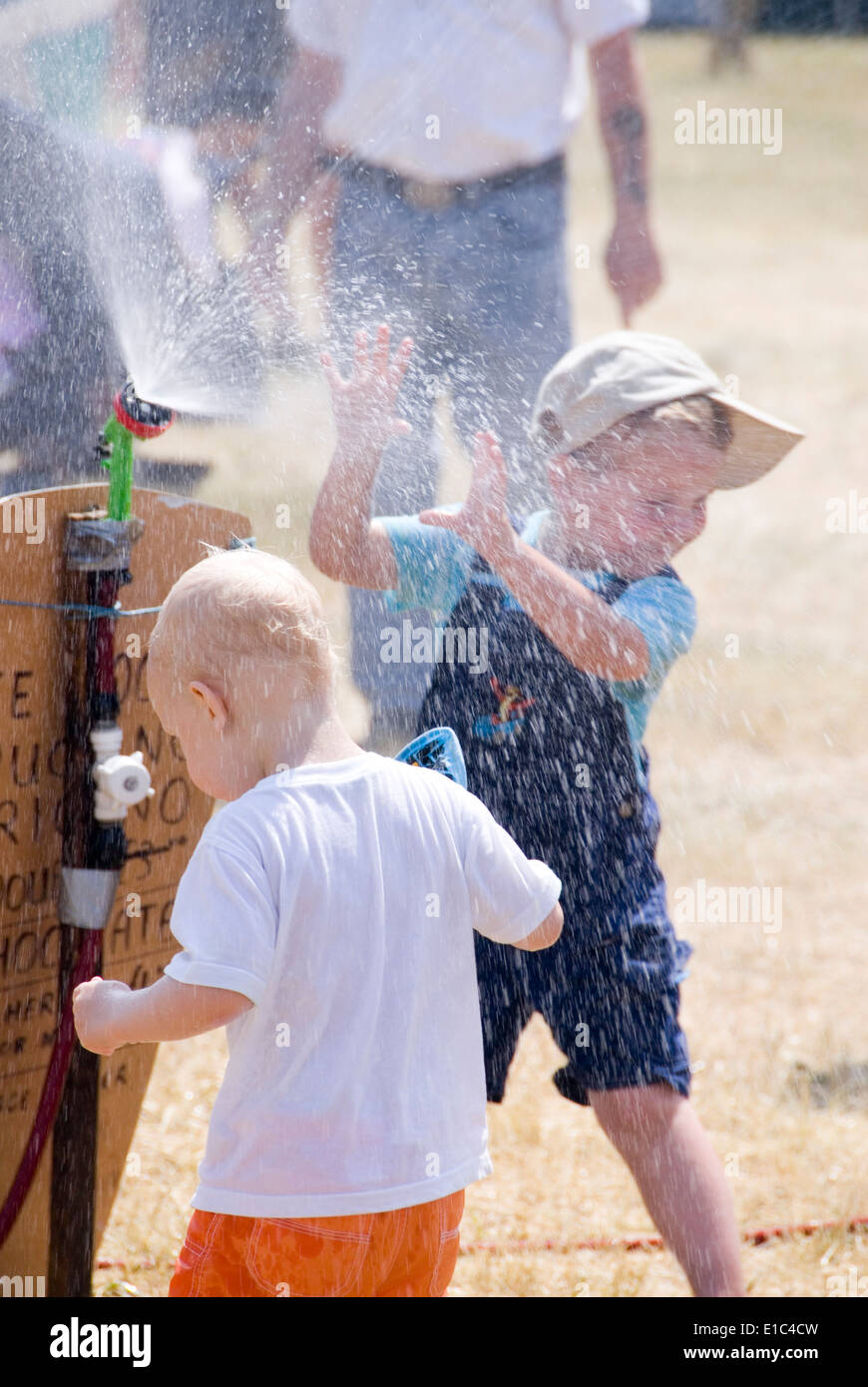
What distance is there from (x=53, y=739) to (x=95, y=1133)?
58cm

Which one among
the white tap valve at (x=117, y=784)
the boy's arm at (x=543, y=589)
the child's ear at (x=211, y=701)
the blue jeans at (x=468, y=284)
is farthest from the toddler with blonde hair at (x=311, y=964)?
the blue jeans at (x=468, y=284)

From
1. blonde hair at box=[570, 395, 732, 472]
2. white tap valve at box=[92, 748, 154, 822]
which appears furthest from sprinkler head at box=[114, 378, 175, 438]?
blonde hair at box=[570, 395, 732, 472]

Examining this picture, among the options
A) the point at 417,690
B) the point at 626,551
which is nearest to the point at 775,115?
the point at 417,690

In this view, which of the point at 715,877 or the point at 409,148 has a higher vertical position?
the point at 409,148

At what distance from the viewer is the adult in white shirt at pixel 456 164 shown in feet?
11.6

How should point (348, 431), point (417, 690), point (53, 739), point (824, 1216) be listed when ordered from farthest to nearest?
point (417, 690) < point (824, 1216) < point (348, 431) < point (53, 739)

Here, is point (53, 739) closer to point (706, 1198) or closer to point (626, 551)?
point (626, 551)

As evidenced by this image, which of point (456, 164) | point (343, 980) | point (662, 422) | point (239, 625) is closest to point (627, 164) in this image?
point (456, 164)

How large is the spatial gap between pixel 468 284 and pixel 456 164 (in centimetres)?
30

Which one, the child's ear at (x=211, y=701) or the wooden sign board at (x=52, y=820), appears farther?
the wooden sign board at (x=52, y=820)

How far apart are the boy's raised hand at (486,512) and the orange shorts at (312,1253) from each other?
2.93ft

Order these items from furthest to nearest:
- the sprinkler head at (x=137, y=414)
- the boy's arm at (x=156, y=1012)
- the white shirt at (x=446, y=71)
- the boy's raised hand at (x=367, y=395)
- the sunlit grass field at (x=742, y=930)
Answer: the white shirt at (x=446, y=71)
the sunlit grass field at (x=742, y=930)
the boy's raised hand at (x=367, y=395)
the sprinkler head at (x=137, y=414)
the boy's arm at (x=156, y=1012)

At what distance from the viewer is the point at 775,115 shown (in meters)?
21.9

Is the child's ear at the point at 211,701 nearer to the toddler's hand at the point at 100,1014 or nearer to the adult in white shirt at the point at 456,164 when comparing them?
the toddler's hand at the point at 100,1014
